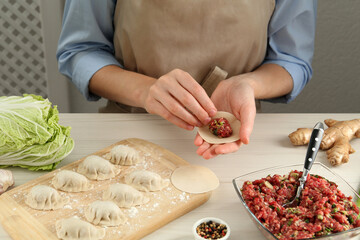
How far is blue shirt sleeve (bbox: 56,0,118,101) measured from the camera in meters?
1.75

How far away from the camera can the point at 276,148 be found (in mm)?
1543

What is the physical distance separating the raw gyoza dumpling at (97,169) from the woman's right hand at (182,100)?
286 millimetres

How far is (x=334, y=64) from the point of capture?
9.71 ft

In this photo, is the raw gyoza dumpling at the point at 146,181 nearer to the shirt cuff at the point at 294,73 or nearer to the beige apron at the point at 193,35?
the beige apron at the point at 193,35

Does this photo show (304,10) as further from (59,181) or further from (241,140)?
(59,181)

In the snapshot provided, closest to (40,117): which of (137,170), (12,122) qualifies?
(12,122)

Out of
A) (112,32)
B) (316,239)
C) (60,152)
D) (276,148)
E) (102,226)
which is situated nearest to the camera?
(316,239)

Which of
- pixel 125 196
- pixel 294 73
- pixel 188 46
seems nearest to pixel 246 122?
pixel 125 196

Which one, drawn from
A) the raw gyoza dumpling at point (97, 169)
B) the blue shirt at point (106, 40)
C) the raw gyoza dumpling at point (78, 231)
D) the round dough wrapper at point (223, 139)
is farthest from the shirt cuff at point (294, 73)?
the raw gyoza dumpling at point (78, 231)

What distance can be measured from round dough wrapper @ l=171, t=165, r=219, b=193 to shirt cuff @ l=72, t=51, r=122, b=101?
2.07ft

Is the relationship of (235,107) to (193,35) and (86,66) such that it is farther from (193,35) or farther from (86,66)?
(86,66)

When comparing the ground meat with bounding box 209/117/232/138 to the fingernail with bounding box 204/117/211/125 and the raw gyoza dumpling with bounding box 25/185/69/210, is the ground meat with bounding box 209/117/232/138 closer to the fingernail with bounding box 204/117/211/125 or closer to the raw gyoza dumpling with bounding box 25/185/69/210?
the fingernail with bounding box 204/117/211/125

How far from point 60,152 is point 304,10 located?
47.1 inches

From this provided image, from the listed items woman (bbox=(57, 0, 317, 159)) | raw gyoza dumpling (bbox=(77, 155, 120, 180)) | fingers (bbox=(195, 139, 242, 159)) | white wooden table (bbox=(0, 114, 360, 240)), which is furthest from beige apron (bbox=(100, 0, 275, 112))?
raw gyoza dumpling (bbox=(77, 155, 120, 180))
